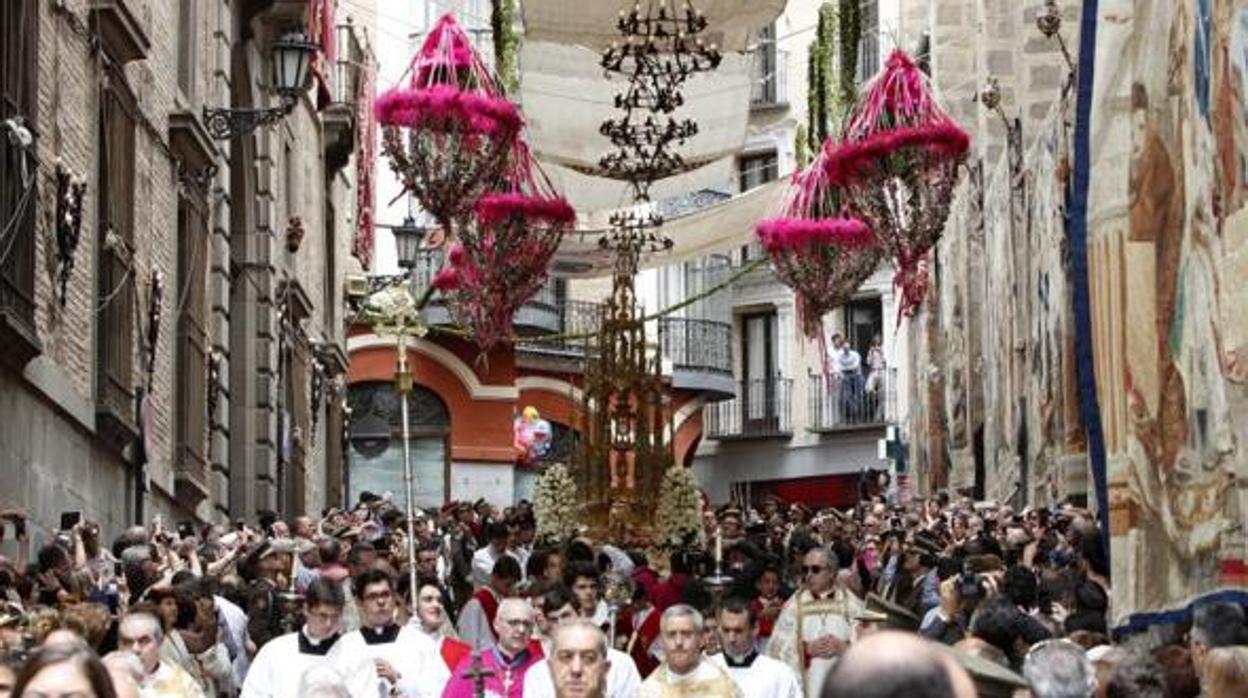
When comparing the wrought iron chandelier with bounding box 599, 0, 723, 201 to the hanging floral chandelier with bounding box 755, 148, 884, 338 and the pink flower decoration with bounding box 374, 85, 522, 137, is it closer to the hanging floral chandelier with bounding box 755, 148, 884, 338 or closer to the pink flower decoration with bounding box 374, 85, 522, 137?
the pink flower decoration with bounding box 374, 85, 522, 137

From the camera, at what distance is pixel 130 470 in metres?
27.2

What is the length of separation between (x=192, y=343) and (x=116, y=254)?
5.62 m

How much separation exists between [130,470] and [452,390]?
87.0ft

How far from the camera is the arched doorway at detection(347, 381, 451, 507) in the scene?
53094 millimetres

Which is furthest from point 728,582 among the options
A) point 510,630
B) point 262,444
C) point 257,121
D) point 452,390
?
point 452,390

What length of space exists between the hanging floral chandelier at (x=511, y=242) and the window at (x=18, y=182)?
10303 mm

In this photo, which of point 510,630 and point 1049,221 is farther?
point 1049,221

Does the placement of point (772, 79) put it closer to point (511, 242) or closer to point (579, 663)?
point (511, 242)

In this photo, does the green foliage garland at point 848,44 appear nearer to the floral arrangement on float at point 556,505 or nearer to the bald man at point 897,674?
the floral arrangement on float at point 556,505

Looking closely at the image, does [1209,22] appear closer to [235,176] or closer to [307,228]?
[235,176]

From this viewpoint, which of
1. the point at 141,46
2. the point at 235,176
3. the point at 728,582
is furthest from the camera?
the point at 235,176

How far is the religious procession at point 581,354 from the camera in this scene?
17234 millimetres

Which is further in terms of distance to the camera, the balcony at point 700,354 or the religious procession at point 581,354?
the balcony at point 700,354

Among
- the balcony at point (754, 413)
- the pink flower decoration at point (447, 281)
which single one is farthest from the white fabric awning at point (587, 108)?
the balcony at point (754, 413)
